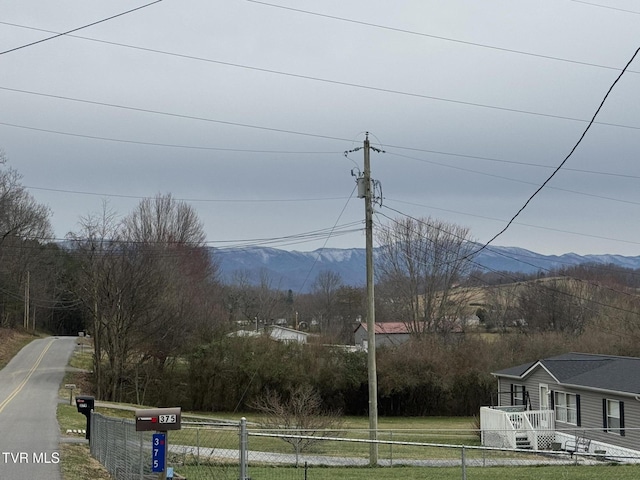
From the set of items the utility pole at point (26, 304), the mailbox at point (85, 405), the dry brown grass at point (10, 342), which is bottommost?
the mailbox at point (85, 405)

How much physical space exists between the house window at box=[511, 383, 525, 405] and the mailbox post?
2716 centimetres

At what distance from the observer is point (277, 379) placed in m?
47.3

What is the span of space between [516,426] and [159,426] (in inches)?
873

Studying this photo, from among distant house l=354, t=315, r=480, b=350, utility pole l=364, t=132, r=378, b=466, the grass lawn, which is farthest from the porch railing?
distant house l=354, t=315, r=480, b=350

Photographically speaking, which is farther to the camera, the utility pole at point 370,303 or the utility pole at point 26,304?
the utility pole at point 26,304

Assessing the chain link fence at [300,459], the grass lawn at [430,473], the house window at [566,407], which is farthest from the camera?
the house window at [566,407]

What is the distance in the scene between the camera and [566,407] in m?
29.6

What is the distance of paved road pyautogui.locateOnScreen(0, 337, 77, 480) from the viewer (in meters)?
14.8

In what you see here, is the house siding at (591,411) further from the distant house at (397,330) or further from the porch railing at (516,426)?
the distant house at (397,330)

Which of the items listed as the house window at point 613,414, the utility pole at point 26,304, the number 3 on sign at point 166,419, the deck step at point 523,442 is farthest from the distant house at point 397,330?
the number 3 on sign at point 166,419

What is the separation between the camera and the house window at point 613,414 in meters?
26.0

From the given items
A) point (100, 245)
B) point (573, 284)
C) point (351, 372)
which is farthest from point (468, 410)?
point (573, 284)

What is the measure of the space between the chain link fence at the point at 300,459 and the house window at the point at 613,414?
1.67 metres

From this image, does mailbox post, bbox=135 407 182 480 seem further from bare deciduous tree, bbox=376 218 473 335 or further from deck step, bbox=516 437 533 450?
bare deciduous tree, bbox=376 218 473 335
